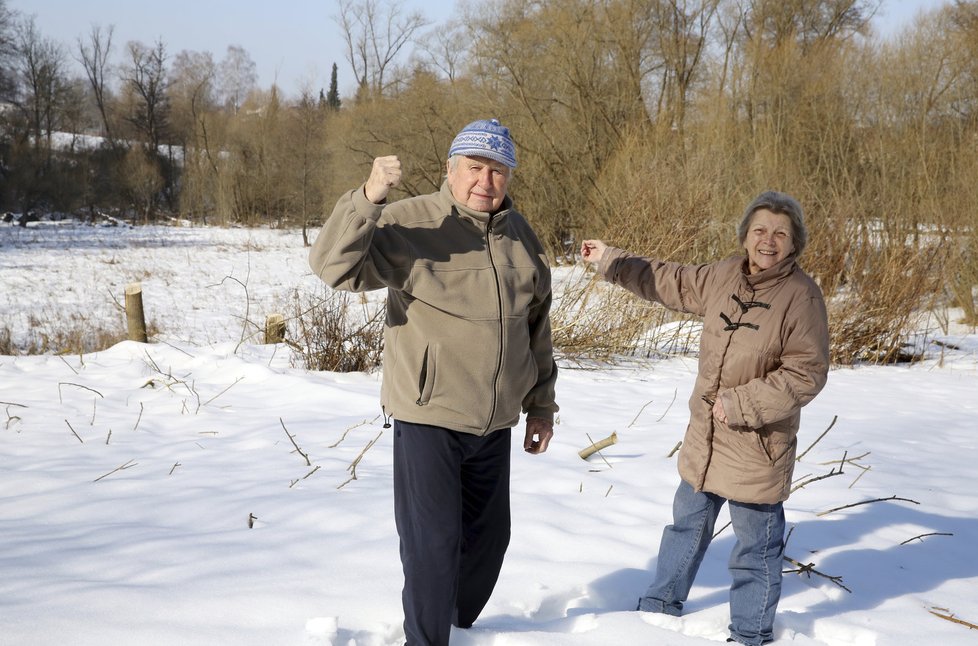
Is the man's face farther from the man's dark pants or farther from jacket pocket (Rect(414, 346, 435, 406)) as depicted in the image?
the man's dark pants

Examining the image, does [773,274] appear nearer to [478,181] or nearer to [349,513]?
[478,181]

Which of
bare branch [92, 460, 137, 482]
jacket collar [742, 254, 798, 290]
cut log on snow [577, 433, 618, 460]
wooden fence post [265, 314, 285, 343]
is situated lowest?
bare branch [92, 460, 137, 482]

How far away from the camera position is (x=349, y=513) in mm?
3623

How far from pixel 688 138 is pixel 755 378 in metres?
11.4

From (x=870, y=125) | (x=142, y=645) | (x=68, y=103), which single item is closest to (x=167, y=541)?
(x=142, y=645)

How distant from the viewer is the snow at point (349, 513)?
257 cm

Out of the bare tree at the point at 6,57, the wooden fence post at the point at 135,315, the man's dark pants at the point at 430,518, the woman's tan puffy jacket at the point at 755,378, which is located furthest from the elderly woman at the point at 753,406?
the bare tree at the point at 6,57

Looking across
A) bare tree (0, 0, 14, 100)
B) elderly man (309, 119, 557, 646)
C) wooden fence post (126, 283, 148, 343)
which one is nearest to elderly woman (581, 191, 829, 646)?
elderly man (309, 119, 557, 646)

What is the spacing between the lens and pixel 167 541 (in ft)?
10.4

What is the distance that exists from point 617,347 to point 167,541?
19.7 ft

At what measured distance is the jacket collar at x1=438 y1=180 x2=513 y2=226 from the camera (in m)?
2.27

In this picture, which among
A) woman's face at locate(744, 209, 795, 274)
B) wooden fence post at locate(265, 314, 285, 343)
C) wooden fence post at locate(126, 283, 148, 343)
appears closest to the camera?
→ woman's face at locate(744, 209, 795, 274)

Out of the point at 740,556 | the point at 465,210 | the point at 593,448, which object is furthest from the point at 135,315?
the point at 740,556

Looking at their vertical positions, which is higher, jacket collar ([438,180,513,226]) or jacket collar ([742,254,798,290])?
jacket collar ([438,180,513,226])
